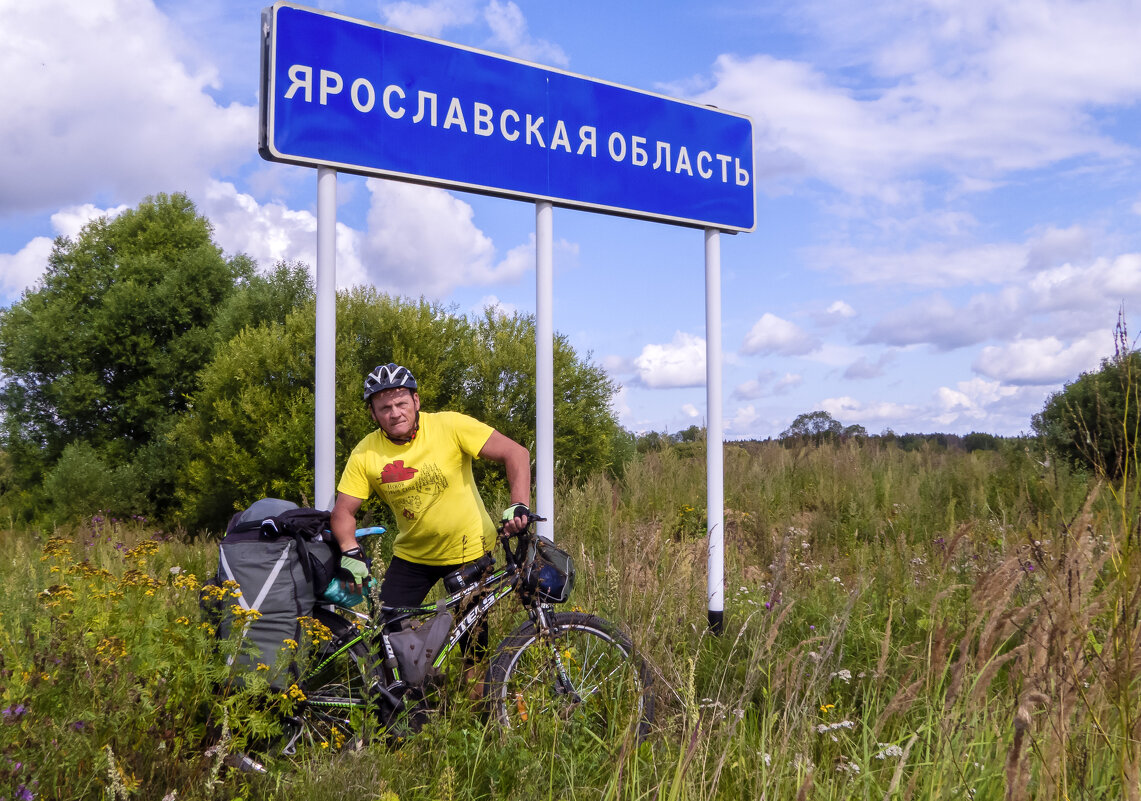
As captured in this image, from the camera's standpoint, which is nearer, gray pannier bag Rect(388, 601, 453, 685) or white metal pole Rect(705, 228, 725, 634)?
gray pannier bag Rect(388, 601, 453, 685)

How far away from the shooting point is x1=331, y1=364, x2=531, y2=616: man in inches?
153

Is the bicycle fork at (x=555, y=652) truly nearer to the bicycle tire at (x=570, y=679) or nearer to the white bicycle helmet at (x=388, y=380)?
the bicycle tire at (x=570, y=679)

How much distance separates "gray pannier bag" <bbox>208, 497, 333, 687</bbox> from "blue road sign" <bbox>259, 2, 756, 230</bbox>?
181 cm

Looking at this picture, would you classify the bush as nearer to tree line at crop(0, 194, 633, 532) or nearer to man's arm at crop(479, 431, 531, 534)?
tree line at crop(0, 194, 633, 532)

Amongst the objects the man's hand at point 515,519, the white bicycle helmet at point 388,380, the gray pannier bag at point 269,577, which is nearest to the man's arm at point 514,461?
the man's hand at point 515,519

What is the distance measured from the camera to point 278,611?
3.36 metres

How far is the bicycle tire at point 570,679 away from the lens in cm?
309

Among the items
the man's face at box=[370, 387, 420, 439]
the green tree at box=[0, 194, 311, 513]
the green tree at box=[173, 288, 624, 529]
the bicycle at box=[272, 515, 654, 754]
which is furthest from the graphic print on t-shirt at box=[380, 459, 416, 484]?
the green tree at box=[0, 194, 311, 513]

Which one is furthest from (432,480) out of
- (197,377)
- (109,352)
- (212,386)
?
(109,352)

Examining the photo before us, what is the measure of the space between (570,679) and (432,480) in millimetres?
1232

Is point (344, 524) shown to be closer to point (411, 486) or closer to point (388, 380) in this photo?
point (411, 486)

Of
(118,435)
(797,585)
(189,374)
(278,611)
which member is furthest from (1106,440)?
(118,435)

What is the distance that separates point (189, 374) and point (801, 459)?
15.9 metres

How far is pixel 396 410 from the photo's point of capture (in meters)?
3.91
